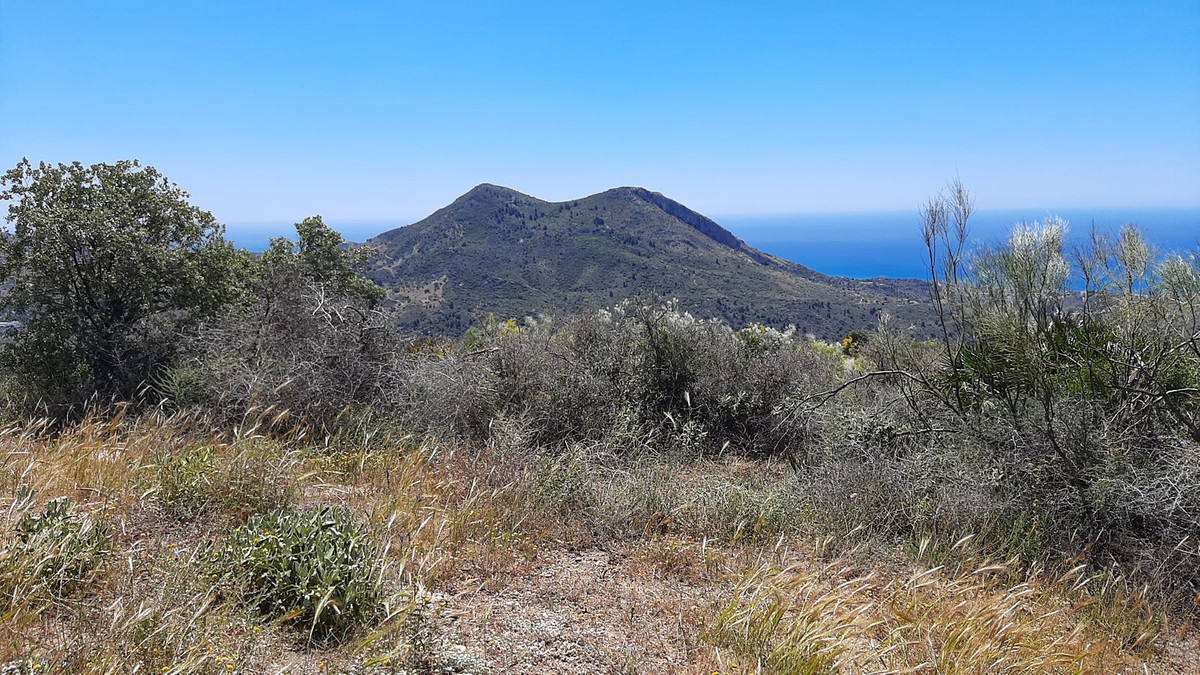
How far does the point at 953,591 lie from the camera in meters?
3.61

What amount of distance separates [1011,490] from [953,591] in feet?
5.17

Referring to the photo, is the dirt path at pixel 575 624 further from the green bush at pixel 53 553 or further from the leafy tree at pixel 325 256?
the leafy tree at pixel 325 256

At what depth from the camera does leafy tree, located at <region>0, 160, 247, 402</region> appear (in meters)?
6.78

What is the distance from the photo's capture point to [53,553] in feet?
9.20

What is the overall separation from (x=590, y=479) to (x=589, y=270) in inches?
1950

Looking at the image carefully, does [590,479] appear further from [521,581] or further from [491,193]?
[491,193]

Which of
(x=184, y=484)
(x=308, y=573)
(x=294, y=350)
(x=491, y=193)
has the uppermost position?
(x=491, y=193)

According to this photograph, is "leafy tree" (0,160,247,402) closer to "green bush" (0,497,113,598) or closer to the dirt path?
"green bush" (0,497,113,598)

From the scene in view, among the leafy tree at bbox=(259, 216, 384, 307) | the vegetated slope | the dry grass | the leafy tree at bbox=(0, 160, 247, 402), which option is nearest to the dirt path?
the dry grass

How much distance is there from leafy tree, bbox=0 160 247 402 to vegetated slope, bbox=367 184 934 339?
2489 centimetres

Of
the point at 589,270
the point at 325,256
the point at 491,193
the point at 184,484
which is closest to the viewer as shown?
the point at 184,484

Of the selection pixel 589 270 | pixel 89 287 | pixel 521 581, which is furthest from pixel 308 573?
pixel 589 270

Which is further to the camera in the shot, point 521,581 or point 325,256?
point 325,256

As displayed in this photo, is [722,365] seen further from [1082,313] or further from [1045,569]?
[1045,569]
